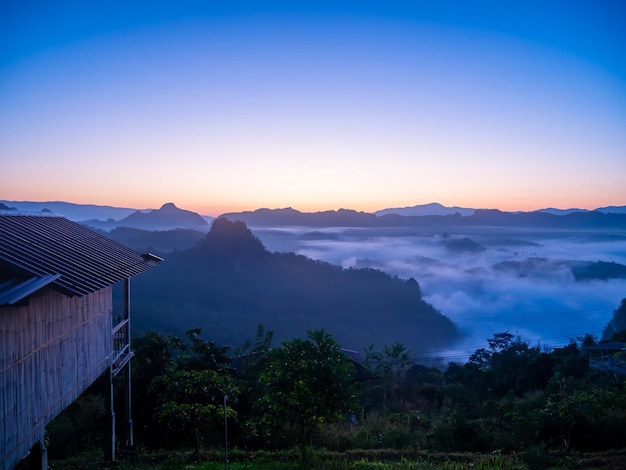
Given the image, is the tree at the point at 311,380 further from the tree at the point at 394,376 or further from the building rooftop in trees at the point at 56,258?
the tree at the point at 394,376

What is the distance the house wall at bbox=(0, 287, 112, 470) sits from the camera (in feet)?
18.0

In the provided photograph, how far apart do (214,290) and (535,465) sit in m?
55.4

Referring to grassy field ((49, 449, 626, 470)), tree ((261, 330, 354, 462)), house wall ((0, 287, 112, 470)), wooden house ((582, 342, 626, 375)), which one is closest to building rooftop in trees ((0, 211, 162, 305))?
house wall ((0, 287, 112, 470))

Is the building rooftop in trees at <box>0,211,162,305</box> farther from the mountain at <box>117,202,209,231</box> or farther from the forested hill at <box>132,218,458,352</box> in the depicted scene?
the mountain at <box>117,202,209,231</box>

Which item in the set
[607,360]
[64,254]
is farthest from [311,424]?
[607,360]

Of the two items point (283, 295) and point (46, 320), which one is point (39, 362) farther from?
point (283, 295)

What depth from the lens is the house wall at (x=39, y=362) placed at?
5480mm

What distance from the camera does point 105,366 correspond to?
970 cm

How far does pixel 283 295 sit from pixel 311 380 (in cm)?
5539

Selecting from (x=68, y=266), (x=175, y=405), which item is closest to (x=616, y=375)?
(x=175, y=405)

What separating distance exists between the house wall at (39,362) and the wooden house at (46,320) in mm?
12

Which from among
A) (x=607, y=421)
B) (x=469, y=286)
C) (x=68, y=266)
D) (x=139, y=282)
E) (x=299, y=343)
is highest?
(x=68, y=266)

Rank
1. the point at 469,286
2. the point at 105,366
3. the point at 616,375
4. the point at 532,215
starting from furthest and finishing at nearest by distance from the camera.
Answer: the point at 532,215
the point at 469,286
the point at 616,375
the point at 105,366

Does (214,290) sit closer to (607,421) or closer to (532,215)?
(607,421)
